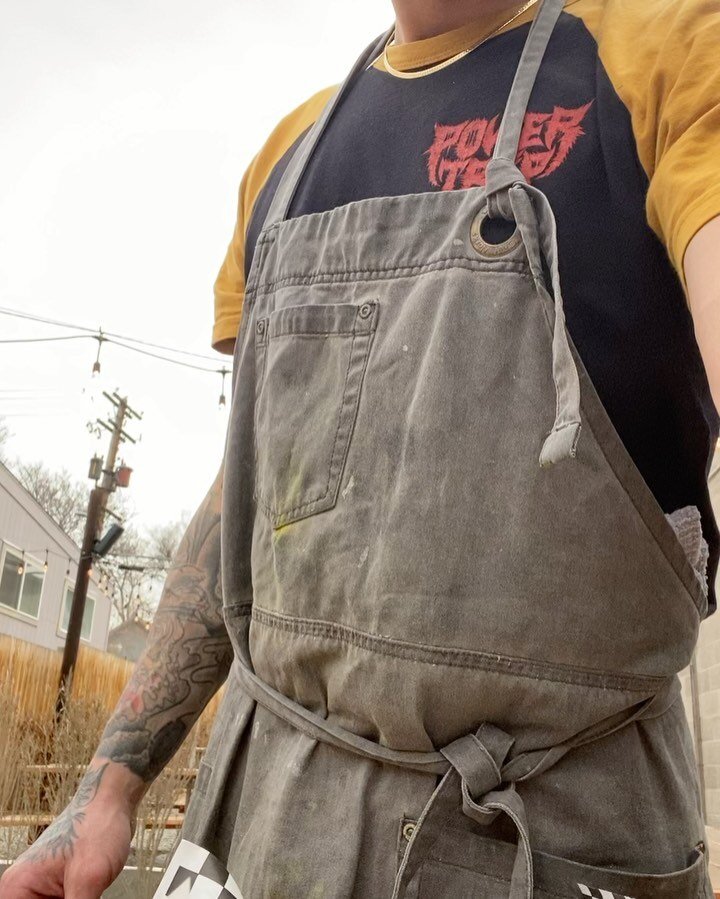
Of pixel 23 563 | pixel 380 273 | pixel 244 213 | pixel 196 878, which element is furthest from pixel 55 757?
pixel 23 563

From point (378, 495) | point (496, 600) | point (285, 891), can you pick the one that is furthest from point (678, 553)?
point (285, 891)

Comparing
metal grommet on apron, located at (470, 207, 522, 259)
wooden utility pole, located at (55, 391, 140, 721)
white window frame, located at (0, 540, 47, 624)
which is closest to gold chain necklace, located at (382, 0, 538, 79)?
metal grommet on apron, located at (470, 207, 522, 259)

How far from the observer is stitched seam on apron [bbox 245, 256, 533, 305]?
0.99 metres

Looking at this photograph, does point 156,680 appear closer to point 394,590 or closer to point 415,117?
point 394,590

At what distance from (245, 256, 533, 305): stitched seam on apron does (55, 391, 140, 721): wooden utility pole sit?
33.0 ft

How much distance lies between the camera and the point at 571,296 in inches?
39.6

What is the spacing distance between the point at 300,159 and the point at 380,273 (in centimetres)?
34

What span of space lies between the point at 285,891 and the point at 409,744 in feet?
0.70

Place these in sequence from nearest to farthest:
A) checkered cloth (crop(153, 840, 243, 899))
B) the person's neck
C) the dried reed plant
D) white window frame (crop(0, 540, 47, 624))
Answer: checkered cloth (crop(153, 840, 243, 899)) < the person's neck < the dried reed plant < white window frame (crop(0, 540, 47, 624))

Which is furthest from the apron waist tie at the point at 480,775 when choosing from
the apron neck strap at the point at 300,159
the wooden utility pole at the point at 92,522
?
the wooden utility pole at the point at 92,522

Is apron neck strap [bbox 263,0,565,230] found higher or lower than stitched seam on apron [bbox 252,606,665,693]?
higher

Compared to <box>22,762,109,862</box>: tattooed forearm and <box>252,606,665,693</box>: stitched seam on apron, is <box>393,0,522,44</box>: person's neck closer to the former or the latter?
<box>252,606,665,693</box>: stitched seam on apron

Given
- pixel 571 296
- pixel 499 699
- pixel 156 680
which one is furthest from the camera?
pixel 156 680

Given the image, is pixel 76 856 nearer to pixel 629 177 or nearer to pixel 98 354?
pixel 629 177
